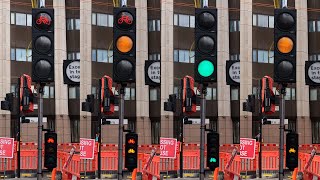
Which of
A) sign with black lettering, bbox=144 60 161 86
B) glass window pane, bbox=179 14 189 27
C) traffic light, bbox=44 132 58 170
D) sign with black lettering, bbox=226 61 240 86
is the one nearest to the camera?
traffic light, bbox=44 132 58 170

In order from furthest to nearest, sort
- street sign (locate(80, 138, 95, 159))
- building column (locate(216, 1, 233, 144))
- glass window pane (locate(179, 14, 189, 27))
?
glass window pane (locate(179, 14, 189, 27)) → building column (locate(216, 1, 233, 144)) → street sign (locate(80, 138, 95, 159))

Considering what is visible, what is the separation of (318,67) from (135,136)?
4.54 metres

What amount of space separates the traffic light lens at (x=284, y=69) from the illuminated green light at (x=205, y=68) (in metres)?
1.57

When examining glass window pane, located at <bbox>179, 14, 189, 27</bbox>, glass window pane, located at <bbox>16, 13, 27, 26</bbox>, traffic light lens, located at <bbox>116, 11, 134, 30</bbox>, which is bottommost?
traffic light lens, located at <bbox>116, 11, 134, 30</bbox>

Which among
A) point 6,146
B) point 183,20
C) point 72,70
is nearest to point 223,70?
point 183,20

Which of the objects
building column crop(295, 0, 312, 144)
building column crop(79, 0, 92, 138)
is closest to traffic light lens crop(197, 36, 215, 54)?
building column crop(79, 0, 92, 138)

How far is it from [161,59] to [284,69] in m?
13.9

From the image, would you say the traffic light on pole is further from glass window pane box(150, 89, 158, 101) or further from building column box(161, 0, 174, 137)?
glass window pane box(150, 89, 158, 101)

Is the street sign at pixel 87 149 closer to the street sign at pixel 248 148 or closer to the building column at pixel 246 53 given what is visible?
the street sign at pixel 248 148

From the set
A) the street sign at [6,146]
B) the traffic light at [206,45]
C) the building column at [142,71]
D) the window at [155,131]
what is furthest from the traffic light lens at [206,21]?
the street sign at [6,146]

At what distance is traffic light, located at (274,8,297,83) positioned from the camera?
52.4ft

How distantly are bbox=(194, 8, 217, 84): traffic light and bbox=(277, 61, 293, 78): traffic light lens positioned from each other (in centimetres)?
150

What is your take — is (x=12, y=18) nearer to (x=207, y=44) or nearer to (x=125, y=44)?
(x=125, y=44)

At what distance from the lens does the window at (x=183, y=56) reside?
3838cm
